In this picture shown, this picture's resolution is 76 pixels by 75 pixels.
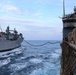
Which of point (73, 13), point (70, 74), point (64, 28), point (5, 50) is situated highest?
point (73, 13)

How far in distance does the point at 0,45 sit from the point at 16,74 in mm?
43515

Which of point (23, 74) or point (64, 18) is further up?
point (64, 18)

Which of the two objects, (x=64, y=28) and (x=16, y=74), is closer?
(x=16, y=74)

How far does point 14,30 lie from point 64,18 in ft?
231

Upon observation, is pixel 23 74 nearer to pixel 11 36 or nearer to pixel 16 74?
pixel 16 74

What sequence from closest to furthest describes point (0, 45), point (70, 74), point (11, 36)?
1. point (70, 74)
2. point (0, 45)
3. point (11, 36)

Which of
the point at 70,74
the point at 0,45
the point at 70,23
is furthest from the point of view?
the point at 0,45

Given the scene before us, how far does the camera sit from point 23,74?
1262 inches

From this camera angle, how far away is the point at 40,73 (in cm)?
3225

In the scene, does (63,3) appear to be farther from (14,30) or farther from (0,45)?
(14,30)

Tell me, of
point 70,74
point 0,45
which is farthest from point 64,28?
point 0,45

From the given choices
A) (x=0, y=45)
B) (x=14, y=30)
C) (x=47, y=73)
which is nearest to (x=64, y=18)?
(x=47, y=73)

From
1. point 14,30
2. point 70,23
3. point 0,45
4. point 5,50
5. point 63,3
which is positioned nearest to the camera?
point 70,23

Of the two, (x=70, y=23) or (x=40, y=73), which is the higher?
(x=70, y=23)
